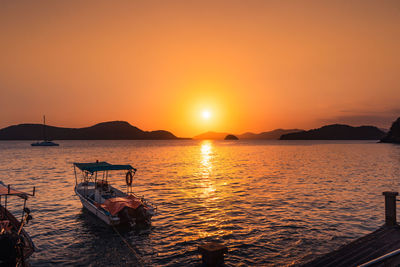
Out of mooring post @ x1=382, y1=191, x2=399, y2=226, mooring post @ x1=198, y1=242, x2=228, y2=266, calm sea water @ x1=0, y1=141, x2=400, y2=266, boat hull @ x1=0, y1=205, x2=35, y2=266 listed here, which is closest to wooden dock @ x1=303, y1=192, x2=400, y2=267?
mooring post @ x1=382, y1=191, x2=399, y2=226

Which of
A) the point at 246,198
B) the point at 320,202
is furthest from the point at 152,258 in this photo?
the point at 320,202

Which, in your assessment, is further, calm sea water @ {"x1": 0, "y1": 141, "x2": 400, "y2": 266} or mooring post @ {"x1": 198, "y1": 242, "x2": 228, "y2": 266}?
calm sea water @ {"x1": 0, "y1": 141, "x2": 400, "y2": 266}

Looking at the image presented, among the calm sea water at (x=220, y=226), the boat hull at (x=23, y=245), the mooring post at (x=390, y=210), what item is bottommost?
the calm sea water at (x=220, y=226)

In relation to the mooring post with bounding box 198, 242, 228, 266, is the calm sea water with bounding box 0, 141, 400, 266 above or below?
below

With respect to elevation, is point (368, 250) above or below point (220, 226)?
above

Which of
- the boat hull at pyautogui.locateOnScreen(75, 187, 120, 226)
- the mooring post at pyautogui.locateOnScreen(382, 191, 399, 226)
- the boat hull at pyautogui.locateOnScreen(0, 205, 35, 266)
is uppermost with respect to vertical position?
the mooring post at pyautogui.locateOnScreen(382, 191, 399, 226)

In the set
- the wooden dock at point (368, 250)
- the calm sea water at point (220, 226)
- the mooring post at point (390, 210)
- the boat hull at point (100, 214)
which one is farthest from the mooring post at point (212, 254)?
the mooring post at point (390, 210)

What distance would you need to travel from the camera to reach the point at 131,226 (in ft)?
64.2

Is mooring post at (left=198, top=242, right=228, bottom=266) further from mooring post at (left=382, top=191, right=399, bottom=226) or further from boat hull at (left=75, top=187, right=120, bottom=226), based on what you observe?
mooring post at (left=382, top=191, right=399, bottom=226)

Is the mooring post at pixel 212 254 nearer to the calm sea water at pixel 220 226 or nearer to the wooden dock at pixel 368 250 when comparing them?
the calm sea water at pixel 220 226

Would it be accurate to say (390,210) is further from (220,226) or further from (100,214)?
(100,214)

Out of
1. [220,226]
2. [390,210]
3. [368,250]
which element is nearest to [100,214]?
[220,226]

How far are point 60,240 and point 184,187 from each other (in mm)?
22555

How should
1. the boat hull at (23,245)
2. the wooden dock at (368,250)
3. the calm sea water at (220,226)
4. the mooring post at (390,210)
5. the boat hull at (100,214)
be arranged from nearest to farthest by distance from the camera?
the wooden dock at (368,250) < the boat hull at (23,245) < the mooring post at (390,210) < the calm sea water at (220,226) < the boat hull at (100,214)
